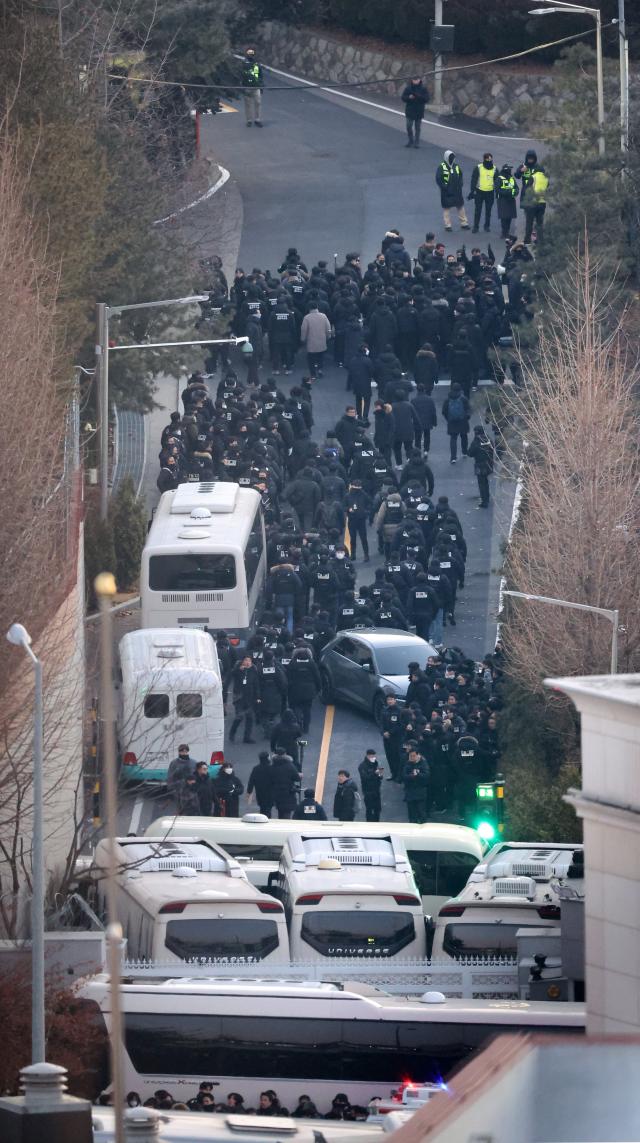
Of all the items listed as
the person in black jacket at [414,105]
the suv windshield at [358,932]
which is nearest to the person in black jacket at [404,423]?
the suv windshield at [358,932]

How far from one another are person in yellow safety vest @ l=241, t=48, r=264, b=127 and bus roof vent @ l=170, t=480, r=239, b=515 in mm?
27476

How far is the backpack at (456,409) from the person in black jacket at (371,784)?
1263 cm

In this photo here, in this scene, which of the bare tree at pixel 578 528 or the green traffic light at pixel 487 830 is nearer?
the green traffic light at pixel 487 830

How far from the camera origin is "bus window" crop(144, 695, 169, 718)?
31.6 metres

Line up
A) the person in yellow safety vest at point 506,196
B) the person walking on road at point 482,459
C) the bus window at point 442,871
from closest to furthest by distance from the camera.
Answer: the bus window at point 442,871 < the person walking on road at point 482,459 < the person in yellow safety vest at point 506,196

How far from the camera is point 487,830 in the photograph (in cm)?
2856

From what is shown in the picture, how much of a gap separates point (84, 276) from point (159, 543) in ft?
21.8

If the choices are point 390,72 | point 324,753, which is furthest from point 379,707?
point 390,72

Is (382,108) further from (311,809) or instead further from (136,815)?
(311,809)

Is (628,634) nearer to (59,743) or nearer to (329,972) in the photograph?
(59,743)

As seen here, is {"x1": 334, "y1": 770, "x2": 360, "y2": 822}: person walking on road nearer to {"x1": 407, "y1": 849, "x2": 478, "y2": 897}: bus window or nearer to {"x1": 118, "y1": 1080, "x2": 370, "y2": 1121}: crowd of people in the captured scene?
{"x1": 407, "y1": 849, "x2": 478, "y2": 897}: bus window

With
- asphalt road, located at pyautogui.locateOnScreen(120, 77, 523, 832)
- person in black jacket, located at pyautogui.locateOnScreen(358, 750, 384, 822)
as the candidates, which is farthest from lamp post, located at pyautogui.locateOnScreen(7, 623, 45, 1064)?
asphalt road, located at pyautogui.locateOnScreen(120, 77, 523, 832)

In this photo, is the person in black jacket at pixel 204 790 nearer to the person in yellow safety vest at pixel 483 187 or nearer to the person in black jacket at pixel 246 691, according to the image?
the person in black jacket at pixel 246 691

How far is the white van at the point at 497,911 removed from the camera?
889 inches
